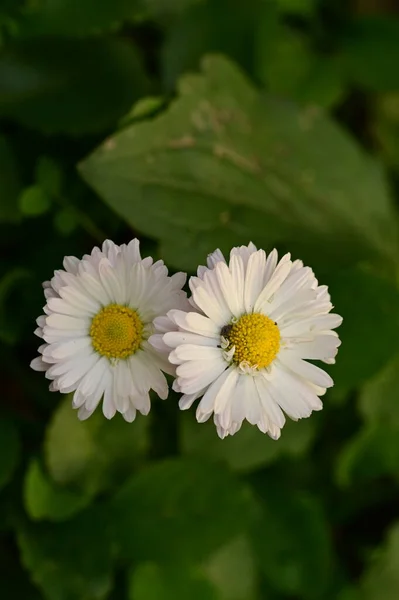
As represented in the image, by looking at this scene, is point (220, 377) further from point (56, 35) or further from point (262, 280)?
point (56, 35)

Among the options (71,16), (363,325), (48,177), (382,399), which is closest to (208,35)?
(71,16)

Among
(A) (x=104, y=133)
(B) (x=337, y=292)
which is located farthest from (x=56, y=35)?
(B) (x=337, y=292)

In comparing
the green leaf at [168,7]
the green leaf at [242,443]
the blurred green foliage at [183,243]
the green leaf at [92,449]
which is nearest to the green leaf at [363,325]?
the blurred green foliage at [183,243]

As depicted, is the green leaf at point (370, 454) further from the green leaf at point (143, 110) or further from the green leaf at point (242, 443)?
the green leaf at point (143, 110)

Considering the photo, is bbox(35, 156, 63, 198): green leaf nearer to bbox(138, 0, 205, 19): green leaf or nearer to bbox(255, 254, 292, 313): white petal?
bbox(138, 0, 205, 19): green leaf

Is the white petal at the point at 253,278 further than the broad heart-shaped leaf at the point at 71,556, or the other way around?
the broad heart-shaped leaf at the point at 71,556

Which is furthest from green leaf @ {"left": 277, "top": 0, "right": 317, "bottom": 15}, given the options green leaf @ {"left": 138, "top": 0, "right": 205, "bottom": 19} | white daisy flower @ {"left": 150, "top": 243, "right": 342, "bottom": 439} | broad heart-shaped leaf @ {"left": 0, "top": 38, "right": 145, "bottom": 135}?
white daisy flower @ {"left": 150, "top": 243, "right": 342, "bottom": 439}
